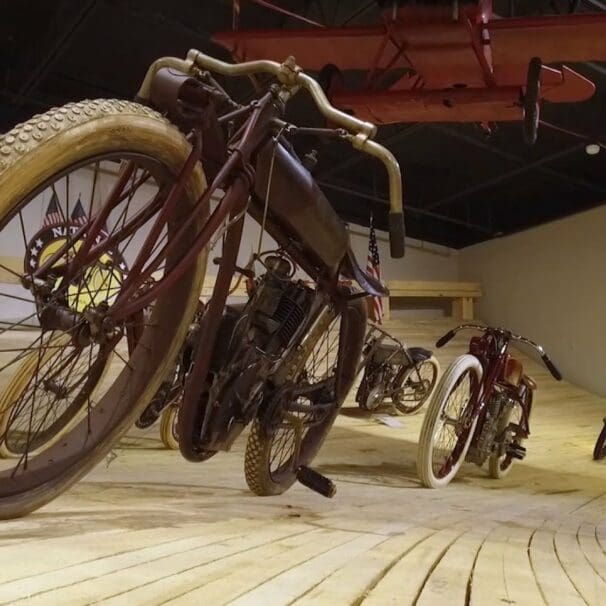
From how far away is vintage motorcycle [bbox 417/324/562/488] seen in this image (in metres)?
3.39

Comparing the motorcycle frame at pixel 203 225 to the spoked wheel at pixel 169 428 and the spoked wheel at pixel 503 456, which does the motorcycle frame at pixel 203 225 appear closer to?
the spoked wheel at pixel 169 428

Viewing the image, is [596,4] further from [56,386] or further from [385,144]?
[56,386]

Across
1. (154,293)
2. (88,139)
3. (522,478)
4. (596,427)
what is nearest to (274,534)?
(154,293)

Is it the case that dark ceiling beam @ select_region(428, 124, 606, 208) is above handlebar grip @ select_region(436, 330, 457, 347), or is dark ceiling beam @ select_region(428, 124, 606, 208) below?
above

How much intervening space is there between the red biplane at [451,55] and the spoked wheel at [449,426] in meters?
1.24

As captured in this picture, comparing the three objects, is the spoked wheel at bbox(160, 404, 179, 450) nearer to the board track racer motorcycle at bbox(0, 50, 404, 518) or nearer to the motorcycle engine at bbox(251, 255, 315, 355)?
the board track racer motorcycle at bbox(0, 50, 404, 518)

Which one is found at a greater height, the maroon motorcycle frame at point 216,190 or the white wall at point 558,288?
the white wall at point 558,288

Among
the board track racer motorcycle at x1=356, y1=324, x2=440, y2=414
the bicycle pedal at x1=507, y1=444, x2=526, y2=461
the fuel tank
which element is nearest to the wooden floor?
the bicycle pedal at x1=507, y1=444, x2=526, y2=461

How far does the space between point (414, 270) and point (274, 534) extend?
787 cm

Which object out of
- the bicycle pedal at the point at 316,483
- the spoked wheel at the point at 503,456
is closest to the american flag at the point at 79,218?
the bicycle pedal at the point at 316,483

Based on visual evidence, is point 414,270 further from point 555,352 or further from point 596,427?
point 596,427

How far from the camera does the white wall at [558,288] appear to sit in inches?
310

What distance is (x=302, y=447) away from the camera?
253 centimetres

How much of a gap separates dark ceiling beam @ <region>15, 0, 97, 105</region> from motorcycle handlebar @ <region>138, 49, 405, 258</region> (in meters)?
3.45
